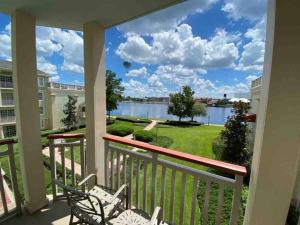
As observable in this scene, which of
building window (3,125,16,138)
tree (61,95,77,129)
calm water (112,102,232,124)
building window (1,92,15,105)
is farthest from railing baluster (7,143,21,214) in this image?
tree (61,95,77,129)

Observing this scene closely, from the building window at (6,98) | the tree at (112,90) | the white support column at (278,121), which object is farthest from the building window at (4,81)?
the white support column at (278,121)

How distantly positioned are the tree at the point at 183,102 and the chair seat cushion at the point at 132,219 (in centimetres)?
2382

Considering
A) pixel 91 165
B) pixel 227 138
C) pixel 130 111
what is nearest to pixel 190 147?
pixel 227 138

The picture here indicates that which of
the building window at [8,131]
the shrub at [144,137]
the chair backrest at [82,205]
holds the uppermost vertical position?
the chair backrest at [82,205]

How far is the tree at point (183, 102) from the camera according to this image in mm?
25000

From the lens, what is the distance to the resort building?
682 inches

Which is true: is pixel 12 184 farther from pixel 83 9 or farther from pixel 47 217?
pixel 83 9

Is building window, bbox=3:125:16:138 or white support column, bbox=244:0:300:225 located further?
building window, bbox=3:125:16:138

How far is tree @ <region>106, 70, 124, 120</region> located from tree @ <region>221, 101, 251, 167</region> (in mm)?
18100

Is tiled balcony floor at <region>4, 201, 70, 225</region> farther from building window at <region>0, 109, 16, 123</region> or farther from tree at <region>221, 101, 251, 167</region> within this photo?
building window at <region>0, 109, 16, 123</region>

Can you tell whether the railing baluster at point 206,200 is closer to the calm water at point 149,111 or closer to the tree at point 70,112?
the calm water at point 149,111

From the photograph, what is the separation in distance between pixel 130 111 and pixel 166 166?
23.0m

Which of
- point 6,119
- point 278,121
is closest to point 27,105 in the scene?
point 278,121

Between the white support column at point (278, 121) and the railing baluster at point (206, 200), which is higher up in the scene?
the white support column at point (278, 121)
